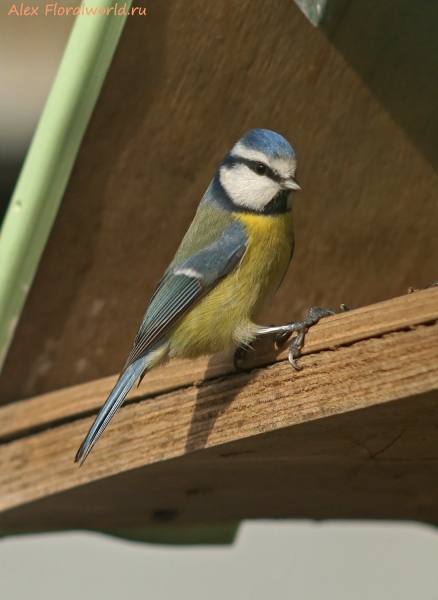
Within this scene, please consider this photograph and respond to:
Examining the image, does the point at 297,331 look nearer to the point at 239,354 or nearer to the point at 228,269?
the point at 239,354

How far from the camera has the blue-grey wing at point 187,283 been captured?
4.94 feet

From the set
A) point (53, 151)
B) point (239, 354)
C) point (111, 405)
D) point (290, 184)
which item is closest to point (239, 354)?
point (239, 354)

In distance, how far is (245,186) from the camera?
1.72 m

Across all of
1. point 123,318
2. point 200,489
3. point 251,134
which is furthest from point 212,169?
point 200,489

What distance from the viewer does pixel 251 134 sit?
64.5 inches

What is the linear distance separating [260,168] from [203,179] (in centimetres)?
23

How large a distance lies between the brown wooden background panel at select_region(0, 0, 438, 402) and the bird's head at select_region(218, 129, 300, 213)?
0.42 ft

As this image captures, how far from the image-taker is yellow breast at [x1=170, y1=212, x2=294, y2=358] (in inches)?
59.0

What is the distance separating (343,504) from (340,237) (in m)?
0.64

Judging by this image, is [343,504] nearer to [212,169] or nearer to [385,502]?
[385,502]

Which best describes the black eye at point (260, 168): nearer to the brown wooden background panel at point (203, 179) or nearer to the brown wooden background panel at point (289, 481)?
the brown wooden background panel at point (203, 179)

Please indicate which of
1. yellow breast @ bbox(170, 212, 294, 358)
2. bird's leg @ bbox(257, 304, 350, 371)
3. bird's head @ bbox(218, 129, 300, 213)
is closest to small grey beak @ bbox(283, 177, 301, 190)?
bird's head @ bbox(218, 129, 300, 213)

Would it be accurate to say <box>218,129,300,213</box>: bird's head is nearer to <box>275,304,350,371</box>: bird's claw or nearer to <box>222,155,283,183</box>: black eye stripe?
<box>222,155,283,183</box>: black eye stripe

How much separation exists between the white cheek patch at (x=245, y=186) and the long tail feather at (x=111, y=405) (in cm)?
42
